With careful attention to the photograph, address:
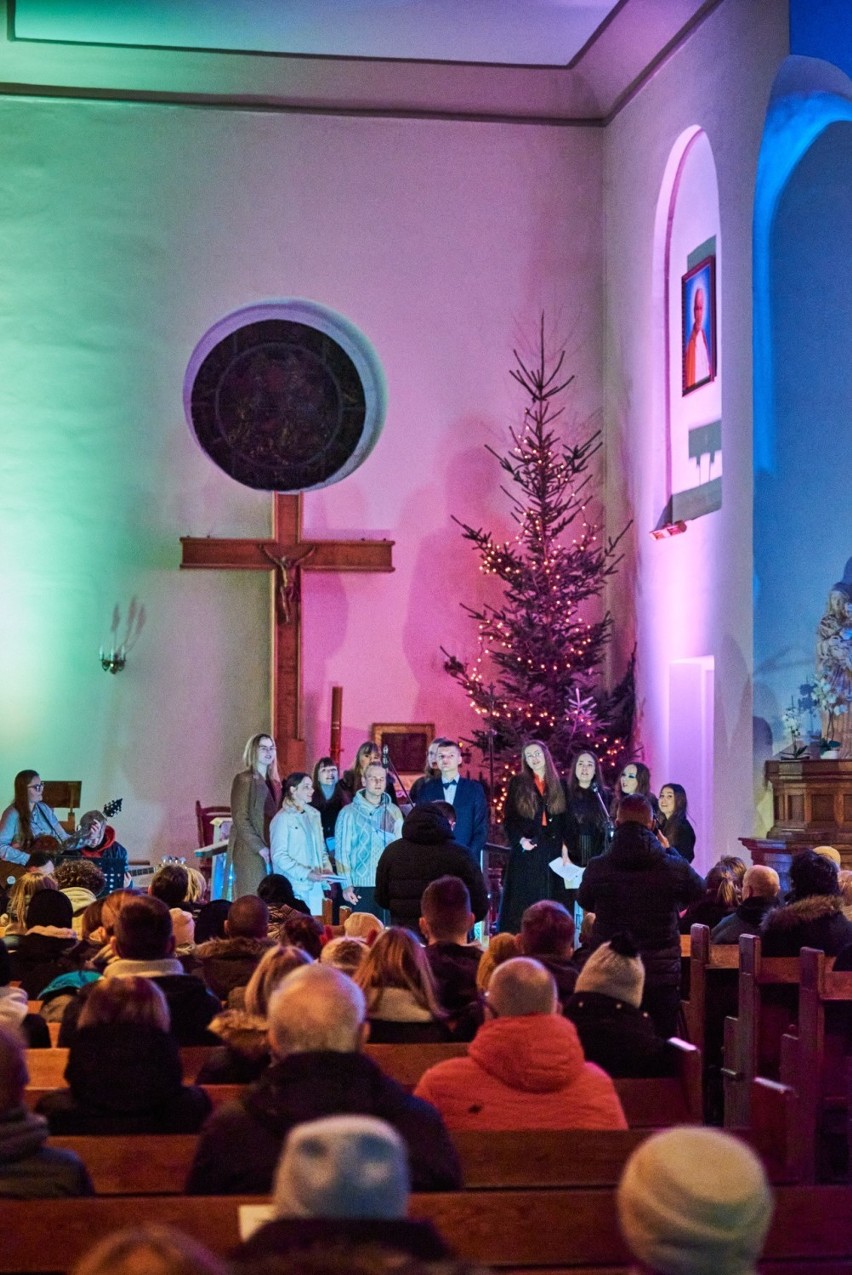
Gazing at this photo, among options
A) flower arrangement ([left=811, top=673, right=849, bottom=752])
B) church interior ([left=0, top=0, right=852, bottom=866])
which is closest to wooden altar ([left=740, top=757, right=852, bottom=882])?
flower arrangement ([left=811, top=673, right=849, bottom=752])

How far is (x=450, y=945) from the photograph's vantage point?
6.50m

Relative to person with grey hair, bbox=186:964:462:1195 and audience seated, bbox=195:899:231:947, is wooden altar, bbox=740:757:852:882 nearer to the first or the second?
audience seated, bbox=195:899:231:947

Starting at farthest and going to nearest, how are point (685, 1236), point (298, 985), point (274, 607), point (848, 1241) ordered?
1. point (274, 607)
2. point (298, 985)
3. point (848, 1241)
4. point (685, 1236)

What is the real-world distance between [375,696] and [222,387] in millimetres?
3279

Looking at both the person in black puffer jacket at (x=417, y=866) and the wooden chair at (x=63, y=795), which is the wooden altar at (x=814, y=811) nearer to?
the person in black puffer jacket at (x=417, y=866)

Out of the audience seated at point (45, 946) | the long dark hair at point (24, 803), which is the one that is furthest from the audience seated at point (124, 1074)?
the long dark hair at point (24, 803)

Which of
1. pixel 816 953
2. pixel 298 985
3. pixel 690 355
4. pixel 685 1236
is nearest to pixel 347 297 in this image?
pixel 690 355

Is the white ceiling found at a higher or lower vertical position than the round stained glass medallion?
higher

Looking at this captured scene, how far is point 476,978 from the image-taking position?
21.0 ft

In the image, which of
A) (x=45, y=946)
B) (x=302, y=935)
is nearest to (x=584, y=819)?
(x=45, y=946)

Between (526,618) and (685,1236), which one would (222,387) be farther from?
(685,1236)

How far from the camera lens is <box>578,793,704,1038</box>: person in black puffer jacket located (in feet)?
25.4

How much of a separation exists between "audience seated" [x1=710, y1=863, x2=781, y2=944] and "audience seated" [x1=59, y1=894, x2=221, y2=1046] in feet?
10.6

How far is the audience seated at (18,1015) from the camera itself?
18.6ft
